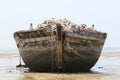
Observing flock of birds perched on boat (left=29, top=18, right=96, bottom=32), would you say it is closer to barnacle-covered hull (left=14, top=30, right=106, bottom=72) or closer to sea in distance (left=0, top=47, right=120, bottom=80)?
barnacle-covered hull (left=14, top=30, right=106, bottom=72)

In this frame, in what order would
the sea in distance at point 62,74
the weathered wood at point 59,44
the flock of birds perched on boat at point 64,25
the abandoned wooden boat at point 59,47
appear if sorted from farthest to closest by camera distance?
the flock of birds perched on boat at point 64,25 → the abandoned wooden boat at point 59,47 → the weathered wood at point 59,44 → the sea in distance at point 62,74

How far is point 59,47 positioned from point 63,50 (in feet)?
0.72

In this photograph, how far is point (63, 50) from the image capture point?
1605 cm

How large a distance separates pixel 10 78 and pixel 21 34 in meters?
3.25

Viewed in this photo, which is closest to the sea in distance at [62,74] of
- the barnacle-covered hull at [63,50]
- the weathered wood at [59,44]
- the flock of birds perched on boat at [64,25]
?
the barnacle-covered hull at [63,50]

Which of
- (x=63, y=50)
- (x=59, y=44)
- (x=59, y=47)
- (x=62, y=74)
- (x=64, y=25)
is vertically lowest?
(x=62, y=74)

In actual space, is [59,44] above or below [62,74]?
above

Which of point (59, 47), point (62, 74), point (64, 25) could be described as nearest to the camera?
point (62, 74)

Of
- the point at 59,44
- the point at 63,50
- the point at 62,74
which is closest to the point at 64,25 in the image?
the point at 59,44

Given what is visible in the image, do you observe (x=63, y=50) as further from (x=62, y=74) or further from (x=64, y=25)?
(x=64, y=25)

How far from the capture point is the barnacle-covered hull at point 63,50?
16125 mm

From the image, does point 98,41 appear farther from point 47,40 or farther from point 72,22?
point 47,40

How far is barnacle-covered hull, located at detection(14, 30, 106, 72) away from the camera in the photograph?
52.9ft

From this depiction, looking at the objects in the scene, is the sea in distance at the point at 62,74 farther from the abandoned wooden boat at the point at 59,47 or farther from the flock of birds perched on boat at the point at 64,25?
the flock of birds perched on boat at the point at 64,25
